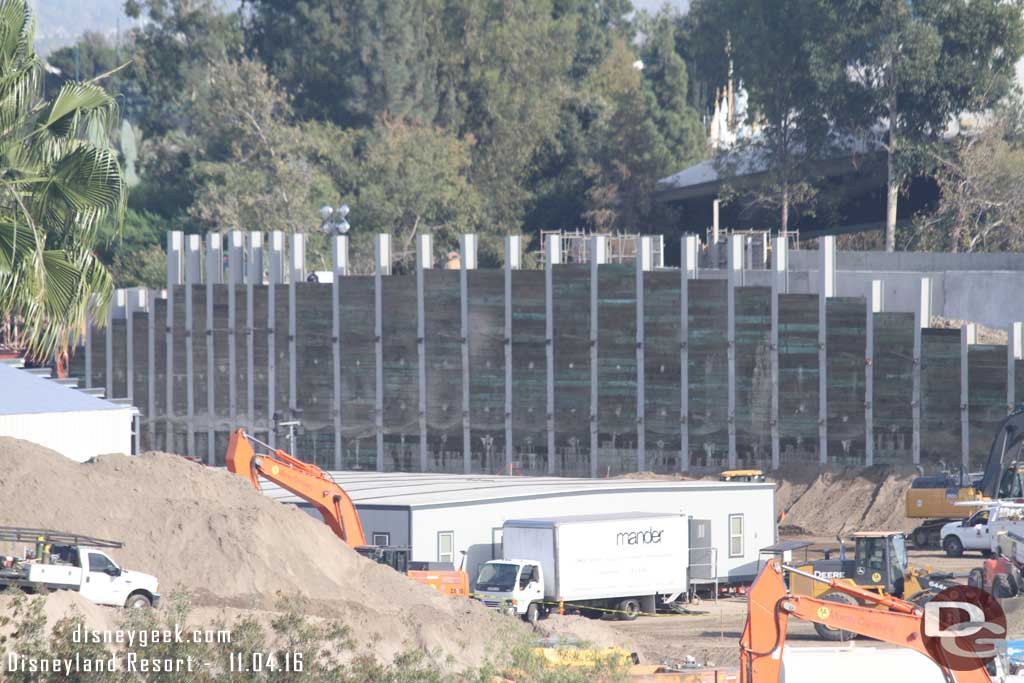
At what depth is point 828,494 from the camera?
5688 centimetres

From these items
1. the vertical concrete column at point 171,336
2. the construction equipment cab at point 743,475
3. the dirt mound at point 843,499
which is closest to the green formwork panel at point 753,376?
the dirt mound at point 843,499

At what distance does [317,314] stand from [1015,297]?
28.4 m

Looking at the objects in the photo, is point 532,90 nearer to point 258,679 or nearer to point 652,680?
point 652,680

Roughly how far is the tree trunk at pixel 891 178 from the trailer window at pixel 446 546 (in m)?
48.7

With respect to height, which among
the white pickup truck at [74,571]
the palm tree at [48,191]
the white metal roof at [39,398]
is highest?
the palm tree at [48,191]

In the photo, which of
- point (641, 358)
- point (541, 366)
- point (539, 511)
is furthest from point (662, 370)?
point (539, 511)

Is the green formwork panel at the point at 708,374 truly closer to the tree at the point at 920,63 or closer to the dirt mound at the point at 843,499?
the dirt mound at the point at 843,499

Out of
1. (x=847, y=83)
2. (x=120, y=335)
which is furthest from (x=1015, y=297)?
(x=120, y=335)

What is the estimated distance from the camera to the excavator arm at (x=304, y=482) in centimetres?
3566

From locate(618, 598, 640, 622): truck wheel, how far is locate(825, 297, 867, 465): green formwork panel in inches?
839

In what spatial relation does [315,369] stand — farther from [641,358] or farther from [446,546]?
[446,546]

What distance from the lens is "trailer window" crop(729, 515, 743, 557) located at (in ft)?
143

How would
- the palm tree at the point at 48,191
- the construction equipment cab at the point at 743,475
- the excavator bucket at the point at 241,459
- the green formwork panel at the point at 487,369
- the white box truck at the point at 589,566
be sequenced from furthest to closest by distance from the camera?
the green formwork panel at the point at 487,369, the construction equipment cab at the point at 743,475, the white box truck at the point at 589,566, the excavator bucket at the point at 241,459, the palm tree at the point at 48,191

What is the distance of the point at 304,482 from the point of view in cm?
3612
